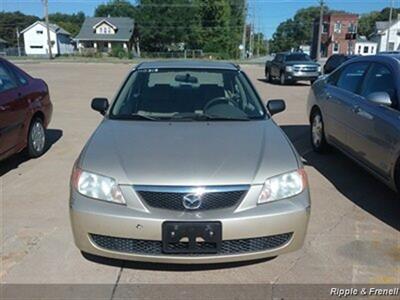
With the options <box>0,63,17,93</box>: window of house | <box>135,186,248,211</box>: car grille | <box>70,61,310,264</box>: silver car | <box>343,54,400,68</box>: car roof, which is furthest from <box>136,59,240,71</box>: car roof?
<box>135,186,248,211</box>: car grille

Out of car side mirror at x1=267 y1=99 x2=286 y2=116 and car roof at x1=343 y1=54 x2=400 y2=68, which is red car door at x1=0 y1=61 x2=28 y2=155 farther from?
car roof at x1=343 y1=54 x2=400 y2=68

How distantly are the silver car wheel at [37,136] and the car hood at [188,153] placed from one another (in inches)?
115

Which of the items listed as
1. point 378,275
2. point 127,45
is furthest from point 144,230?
point 127,45

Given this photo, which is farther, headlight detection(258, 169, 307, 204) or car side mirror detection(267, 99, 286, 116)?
car side mirror detection(267, 99, 286, 116)

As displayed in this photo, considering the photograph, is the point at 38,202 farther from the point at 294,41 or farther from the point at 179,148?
the point at 294,41

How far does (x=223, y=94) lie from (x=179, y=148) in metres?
1.34

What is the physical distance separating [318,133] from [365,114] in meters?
1.91

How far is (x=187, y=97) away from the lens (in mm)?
4422

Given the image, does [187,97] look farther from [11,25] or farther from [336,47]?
[11,25]

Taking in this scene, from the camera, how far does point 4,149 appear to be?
5.49 metres

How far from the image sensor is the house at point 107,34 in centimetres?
8131

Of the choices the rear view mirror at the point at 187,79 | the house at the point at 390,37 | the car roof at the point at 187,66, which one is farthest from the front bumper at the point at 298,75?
the house at the point at 390,37

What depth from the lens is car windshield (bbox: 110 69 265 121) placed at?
13.7 ft

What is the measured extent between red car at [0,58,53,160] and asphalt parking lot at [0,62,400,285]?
34cm
